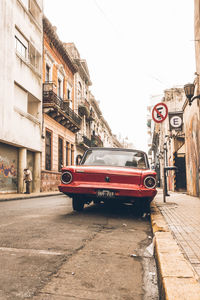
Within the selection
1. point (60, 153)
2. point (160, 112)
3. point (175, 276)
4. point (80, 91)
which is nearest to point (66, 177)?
point (160, 112)

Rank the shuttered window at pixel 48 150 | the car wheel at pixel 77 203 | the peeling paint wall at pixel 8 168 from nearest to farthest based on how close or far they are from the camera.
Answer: the car wheel at pixel 77 203 < the peeling paint wall at pixel 8 168 < the shuttered window at pixel 48 150

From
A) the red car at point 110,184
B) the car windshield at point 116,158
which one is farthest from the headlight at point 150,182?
the car windshield at point 116,158

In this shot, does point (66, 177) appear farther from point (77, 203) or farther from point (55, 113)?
point (55, 113)

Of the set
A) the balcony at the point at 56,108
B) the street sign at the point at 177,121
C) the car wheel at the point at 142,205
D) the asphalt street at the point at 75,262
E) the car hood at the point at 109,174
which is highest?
the balcony at the point at 56,108

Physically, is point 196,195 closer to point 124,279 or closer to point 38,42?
point 124,279

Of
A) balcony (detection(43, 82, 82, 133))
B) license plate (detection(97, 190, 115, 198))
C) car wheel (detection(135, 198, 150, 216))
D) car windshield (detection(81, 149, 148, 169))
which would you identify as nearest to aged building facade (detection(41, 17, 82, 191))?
balcony (detection(43, 82, 82, 133))

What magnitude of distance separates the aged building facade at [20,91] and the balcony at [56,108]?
1.91 feet

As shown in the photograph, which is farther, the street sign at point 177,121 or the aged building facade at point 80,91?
the aged building facade at point 80,91

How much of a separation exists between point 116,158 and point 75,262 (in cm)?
449

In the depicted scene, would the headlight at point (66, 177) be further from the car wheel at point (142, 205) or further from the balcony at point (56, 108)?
the balcony at point (56, 108)

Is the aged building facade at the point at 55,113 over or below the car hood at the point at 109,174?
over

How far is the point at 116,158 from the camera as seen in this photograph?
751 cm

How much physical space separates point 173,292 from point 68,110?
2436 centimetres

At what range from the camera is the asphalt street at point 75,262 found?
244 centimetres
